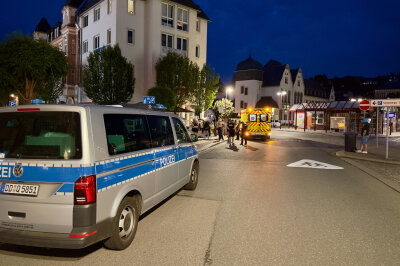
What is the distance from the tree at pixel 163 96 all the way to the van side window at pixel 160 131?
22270 millimetres

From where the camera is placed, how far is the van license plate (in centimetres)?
354

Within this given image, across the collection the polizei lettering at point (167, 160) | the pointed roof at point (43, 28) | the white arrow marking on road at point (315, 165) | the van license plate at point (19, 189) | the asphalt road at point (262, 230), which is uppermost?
the pointed roof at point (43, 28)

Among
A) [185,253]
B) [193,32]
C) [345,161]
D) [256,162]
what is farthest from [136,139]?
[193,32]

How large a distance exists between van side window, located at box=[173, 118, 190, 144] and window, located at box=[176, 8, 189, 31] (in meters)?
32.2

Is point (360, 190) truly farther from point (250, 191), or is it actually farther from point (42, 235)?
point (42, 235)

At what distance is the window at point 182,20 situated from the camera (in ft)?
121

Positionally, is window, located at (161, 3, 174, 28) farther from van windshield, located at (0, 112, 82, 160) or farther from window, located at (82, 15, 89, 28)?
van windshield, located at (0, 112, 82, 160)

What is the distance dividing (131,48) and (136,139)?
31713 mm

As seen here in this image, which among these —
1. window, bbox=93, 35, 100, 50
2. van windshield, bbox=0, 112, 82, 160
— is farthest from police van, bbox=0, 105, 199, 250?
window, bbox=93, 35, 100, 50

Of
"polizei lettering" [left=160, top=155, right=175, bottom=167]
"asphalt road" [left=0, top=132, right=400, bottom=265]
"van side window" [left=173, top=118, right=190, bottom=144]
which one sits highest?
"van side window" [left=173, top=118, right=190, bottom=144]

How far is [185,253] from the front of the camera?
4.04m

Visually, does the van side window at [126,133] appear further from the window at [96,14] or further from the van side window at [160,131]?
the window at [96,14]

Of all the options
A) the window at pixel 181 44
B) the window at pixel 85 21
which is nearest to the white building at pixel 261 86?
the window at pixel 181 44

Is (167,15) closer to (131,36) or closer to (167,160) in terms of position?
(131,36)
